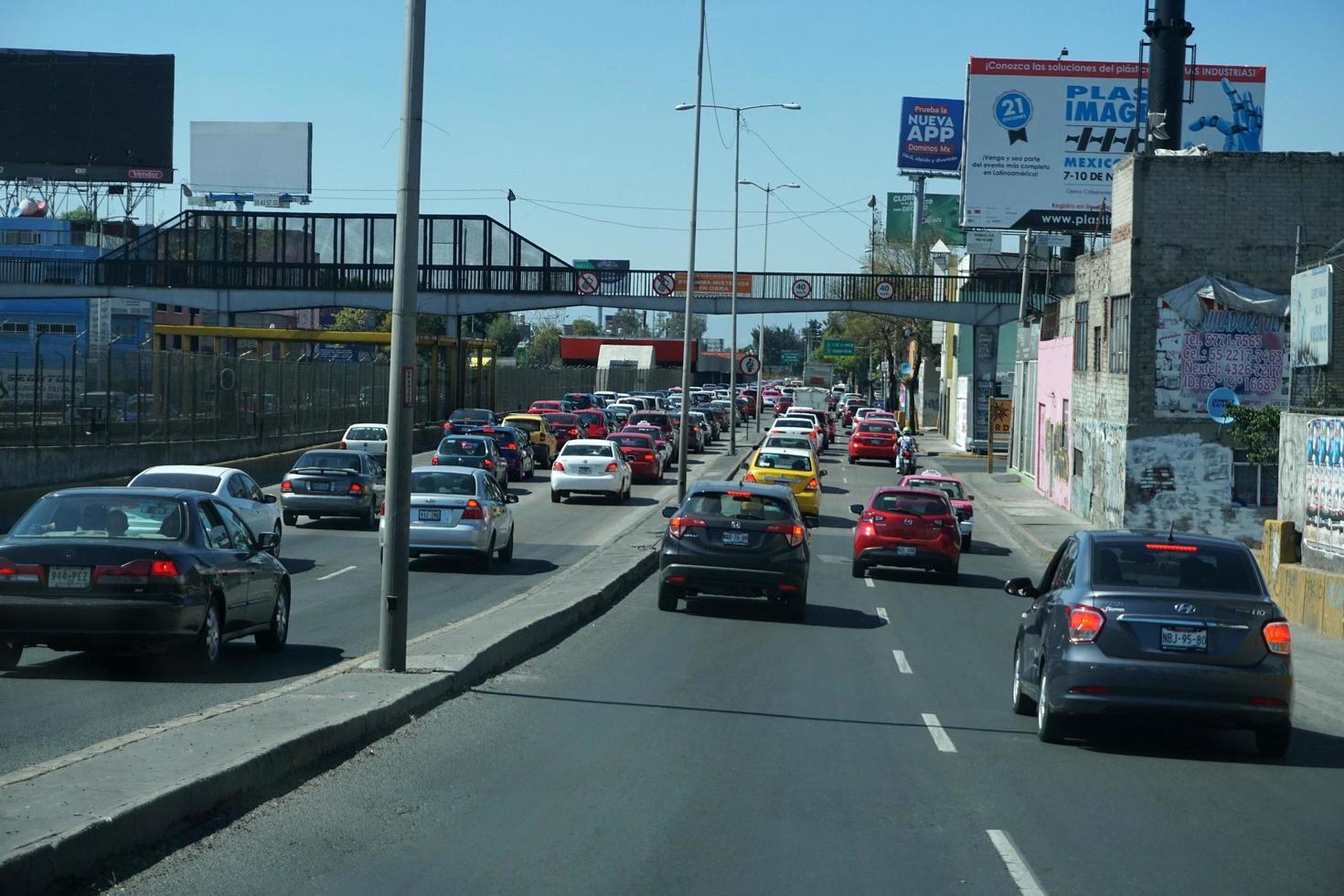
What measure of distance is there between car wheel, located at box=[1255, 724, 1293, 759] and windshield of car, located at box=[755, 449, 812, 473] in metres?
24.9

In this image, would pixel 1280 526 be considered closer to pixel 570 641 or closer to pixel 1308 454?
pixel 1308 454

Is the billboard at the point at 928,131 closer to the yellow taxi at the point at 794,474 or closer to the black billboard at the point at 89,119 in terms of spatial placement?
the black billboard at the point at 89,119

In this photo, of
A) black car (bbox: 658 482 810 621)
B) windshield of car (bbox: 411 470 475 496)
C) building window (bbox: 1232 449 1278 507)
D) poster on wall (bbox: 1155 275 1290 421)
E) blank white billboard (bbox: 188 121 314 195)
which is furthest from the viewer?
blank white billboard (bbox: 188 121 314 195)

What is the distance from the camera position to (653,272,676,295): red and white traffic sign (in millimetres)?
63031

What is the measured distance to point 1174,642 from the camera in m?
10.7

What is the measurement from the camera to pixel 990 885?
7254mm

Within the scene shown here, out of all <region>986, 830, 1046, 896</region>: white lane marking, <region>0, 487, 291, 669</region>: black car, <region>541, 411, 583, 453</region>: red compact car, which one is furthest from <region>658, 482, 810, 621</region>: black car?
<region>541, 411, 583, 453</region>: red compact car

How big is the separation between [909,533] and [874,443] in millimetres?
35765

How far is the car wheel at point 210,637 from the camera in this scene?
12859 millimetres

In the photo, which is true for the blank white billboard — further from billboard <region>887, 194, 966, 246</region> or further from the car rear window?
the car rear window

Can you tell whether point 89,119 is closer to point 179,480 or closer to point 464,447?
point 464,447

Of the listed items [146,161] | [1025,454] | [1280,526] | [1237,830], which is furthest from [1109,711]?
[146,161]

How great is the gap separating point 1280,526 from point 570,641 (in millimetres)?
11629

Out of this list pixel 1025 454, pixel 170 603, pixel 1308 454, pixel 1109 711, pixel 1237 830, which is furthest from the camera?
pixel 1025 454
